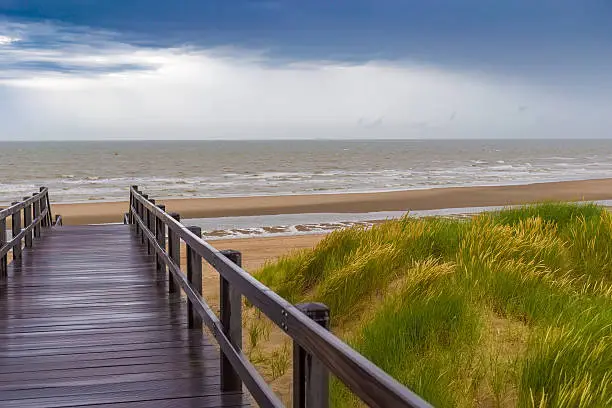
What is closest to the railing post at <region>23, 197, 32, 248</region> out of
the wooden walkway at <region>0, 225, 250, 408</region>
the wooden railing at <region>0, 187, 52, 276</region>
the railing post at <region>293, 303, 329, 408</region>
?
the wooden railing at <region>0, 187, 52, 276</region>

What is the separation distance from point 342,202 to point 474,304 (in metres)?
27.6

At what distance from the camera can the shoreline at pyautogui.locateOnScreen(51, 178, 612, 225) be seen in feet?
97.9

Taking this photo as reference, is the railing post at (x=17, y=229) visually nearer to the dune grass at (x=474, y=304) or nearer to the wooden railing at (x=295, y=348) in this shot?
the dune grass at (x=474, y=304)

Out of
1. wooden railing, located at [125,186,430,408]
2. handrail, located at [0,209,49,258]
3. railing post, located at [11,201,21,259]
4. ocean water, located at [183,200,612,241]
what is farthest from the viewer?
ocean water, located at [183,200,612,241]

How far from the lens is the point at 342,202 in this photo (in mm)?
34188

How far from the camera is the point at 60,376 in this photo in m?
4.78

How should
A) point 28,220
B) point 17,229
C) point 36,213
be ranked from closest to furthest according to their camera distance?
point 17,229 < point 28,220 < point 36,213

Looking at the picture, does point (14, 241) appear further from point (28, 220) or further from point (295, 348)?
point (295, 348)

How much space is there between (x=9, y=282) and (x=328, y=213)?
68.8 ft

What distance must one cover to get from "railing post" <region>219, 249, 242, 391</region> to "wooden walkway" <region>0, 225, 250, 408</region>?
0.30 ft

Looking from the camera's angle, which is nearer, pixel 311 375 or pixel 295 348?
pixel 311 375

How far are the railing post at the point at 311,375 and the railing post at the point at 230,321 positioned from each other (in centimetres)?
130

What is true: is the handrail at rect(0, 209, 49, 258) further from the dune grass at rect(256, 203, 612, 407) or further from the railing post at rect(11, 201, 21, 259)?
the dune grass at rect(256, 203, 612, 407)

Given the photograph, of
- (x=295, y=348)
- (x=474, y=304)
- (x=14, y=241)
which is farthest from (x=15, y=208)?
(x=295, y=348)
